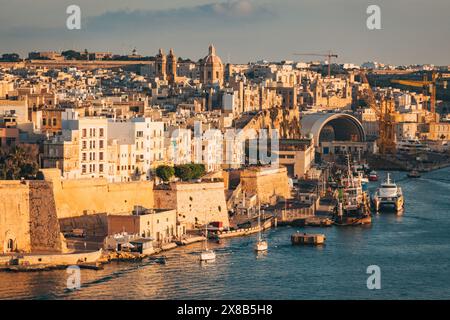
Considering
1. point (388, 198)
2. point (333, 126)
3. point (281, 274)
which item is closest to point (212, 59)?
point (333, 126)

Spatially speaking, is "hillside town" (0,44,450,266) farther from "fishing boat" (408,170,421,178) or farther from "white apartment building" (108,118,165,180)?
→ "fishing boat" (408,170,421,178)

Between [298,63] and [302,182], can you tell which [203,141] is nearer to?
[302,182]

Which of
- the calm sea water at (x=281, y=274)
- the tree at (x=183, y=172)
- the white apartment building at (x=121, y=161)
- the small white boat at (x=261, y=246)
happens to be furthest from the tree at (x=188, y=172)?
the small white boat at (x=261, y=246)

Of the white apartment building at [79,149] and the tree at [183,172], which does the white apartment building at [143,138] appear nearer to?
the tree at [183,172]

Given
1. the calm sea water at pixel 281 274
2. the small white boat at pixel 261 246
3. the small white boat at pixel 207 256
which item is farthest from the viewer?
the small white boat at pixel 261 246

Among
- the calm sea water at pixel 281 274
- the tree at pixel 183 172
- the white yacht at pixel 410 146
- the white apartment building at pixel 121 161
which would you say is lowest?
the calm sea water at pixel 281 274

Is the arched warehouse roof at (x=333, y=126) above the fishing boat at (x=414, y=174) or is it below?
above

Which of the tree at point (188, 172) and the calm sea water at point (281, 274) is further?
the tree at point (188, 172)

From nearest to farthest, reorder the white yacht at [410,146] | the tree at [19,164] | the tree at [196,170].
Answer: the tree at [19,164] → the tree at [196,170] → the white yacht at [410,146]

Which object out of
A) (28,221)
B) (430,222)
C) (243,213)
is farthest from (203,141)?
(28,221)
